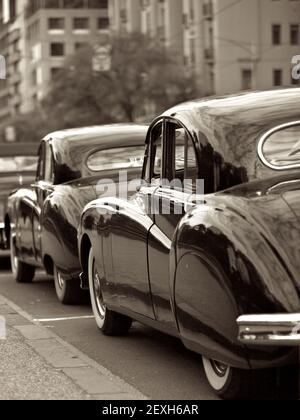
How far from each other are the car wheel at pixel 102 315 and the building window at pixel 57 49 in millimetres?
125713

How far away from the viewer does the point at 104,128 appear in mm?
12641

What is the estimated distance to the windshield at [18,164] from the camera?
17.7 metres

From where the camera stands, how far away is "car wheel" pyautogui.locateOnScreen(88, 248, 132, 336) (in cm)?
933

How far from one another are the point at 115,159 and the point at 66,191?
94 centimetres

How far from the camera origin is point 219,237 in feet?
20.8

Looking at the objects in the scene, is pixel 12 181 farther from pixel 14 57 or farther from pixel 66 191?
pixel 14 57

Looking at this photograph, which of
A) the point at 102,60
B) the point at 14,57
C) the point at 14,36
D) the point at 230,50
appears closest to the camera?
the point at 102,60

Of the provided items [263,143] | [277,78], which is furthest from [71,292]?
[277,78]

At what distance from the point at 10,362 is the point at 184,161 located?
1753 mm

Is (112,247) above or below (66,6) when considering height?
below

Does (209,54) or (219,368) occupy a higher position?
(209,54)

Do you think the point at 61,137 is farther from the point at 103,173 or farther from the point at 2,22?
the point at 2,22

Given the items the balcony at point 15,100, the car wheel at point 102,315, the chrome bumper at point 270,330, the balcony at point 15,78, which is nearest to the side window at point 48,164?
the car wheel at point 102,315
